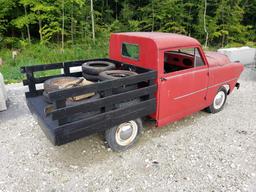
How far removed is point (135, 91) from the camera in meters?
3.04

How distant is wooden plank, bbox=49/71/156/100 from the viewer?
7.95 feet

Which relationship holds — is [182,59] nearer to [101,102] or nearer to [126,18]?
[101,102]

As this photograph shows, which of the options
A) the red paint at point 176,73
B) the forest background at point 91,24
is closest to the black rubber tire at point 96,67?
the red paint at point 176,73

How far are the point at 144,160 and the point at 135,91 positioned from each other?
102cm

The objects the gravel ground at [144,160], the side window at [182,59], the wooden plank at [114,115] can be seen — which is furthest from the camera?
the side window at [182,59]

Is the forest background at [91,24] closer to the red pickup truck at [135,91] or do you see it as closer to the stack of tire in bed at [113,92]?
the stack of tire in bed at [113,92]

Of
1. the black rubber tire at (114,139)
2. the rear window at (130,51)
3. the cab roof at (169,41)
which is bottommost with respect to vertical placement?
the black rubber tire at (114,139)

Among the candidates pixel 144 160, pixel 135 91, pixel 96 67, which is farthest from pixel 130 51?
pixel 144 160

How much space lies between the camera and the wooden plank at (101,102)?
2.48 m

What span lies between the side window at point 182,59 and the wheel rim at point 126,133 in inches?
55.5

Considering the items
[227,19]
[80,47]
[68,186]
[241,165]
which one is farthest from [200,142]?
[227,19]

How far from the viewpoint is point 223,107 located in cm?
486

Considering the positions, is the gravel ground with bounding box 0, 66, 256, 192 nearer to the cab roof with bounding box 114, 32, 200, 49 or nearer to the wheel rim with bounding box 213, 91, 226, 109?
the wheel rim with bounding box 213, 91, 226, 109

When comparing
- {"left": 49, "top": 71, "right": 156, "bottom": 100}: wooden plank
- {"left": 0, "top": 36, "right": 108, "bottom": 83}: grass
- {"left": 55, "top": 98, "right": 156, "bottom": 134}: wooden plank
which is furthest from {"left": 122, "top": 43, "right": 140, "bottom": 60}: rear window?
{"left": 0, "top": 36, "right": 108, "bottom": 83}: grass
